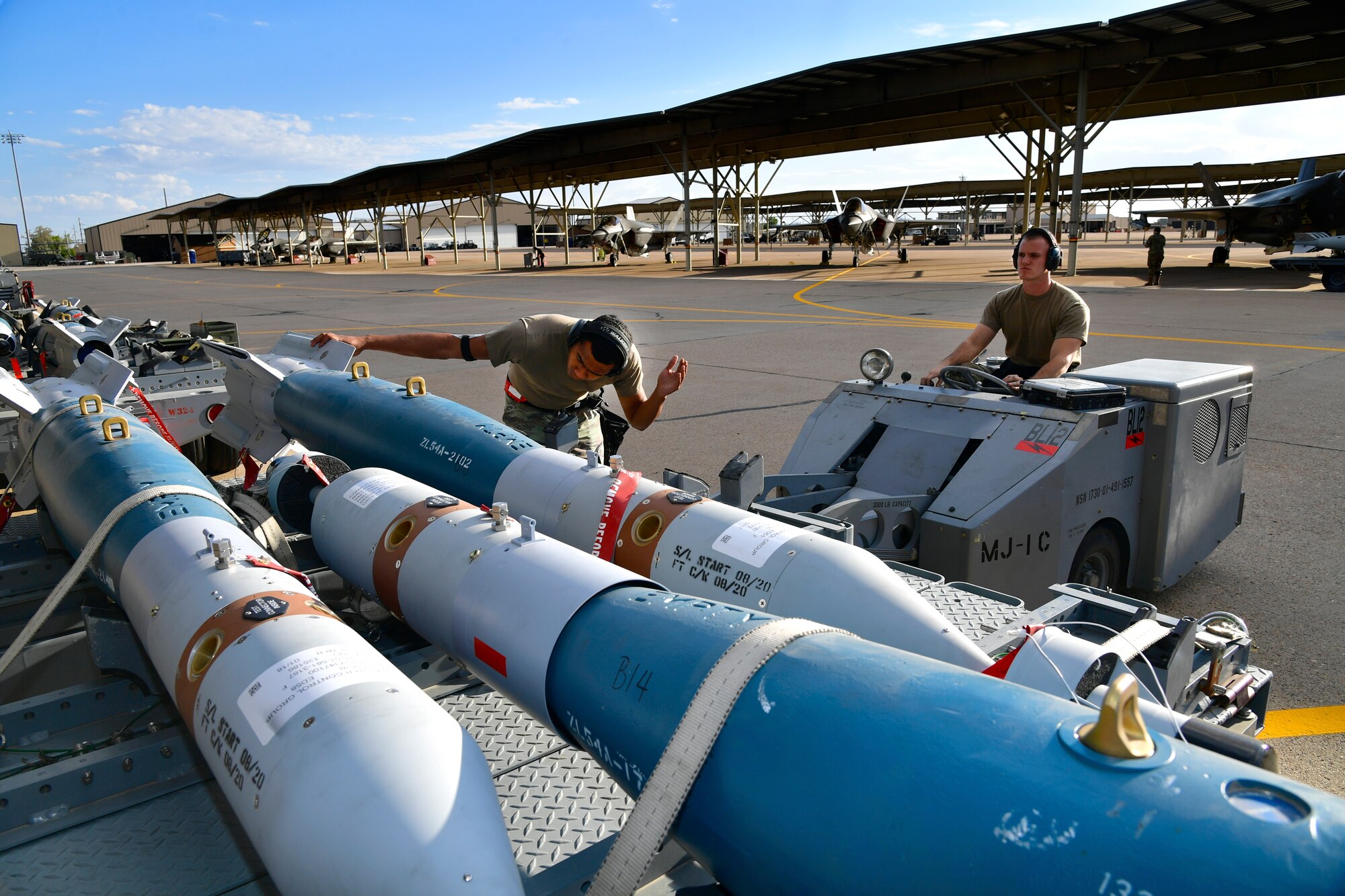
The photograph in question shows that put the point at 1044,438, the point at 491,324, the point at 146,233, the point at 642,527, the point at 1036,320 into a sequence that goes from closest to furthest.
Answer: the point at 642,527, the point at 1044,438, the point at 1036,320, the point at 491,324, the point at 146,233

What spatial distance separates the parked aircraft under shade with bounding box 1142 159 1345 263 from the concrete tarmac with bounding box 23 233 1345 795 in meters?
1.42

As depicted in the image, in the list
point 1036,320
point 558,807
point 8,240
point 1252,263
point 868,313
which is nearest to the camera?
point 558,807

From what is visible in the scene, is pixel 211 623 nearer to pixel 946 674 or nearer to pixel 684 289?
pixel 946 674

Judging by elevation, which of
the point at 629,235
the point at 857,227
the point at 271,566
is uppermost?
the point at 629,235

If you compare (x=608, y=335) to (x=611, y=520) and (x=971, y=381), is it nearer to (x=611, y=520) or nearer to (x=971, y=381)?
(x=611, y=520)

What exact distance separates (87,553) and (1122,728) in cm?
361

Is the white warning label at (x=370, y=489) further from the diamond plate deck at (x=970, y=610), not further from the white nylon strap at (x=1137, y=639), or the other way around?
the white nylon strap at (x=1137, y=639)

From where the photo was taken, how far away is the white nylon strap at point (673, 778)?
75.4 inches

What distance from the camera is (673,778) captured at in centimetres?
195

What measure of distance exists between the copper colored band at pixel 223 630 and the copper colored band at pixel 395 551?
1.89ft

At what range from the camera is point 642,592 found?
8.59 feet

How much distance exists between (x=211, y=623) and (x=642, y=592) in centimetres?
146

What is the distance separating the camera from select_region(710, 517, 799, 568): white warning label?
316 cm

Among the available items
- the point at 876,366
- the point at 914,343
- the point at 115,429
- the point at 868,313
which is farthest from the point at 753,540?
the point at 868,313
